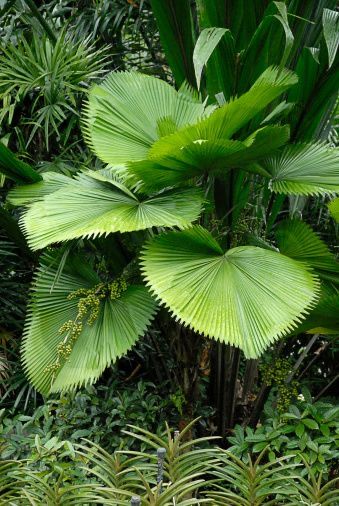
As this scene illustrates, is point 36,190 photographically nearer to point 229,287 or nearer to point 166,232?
point 166,232

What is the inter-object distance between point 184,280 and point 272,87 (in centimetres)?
72

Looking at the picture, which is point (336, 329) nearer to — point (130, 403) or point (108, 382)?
point (130, 403)

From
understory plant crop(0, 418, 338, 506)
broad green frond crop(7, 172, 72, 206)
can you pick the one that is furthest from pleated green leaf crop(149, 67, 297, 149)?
understory plant crop(0, 418, 338, 506)

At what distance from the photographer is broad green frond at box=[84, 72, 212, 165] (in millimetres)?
2723

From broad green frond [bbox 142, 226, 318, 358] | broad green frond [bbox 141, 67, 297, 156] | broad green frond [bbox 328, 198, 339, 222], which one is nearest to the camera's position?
broad green frond [bbox 142, 226, 318, 358]

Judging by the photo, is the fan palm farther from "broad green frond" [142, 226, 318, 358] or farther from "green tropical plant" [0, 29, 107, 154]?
"green tropical plant" [0, 29, 107, 154]

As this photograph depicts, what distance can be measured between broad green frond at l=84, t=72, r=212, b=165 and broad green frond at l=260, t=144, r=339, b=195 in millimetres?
349

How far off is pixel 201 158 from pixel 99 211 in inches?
16.3

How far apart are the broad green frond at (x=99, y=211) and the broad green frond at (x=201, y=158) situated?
8 centimetres

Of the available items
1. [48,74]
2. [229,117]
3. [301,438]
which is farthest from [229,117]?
[48,74]

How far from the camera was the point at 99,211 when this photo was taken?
2.53 meters

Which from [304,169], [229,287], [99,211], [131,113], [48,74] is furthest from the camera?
[48,74]

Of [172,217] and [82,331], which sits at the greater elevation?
[172,217]

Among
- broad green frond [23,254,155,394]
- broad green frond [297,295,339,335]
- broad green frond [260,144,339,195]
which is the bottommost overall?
broad green frond [23,254,155,394]
